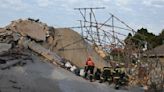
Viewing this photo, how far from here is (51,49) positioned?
2859 cm

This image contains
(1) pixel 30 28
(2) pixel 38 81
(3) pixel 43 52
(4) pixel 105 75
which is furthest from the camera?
(1) pixel 30 28

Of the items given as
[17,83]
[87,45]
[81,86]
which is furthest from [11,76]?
[87,45]

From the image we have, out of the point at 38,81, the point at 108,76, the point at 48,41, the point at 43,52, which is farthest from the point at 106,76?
the point at 38,81

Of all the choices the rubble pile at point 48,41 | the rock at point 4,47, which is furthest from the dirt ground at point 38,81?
the rubble pile at point 48,41

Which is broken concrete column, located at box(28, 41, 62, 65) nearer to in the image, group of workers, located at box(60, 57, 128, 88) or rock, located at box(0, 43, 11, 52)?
group of workers, located at box(60, 57, 128, 88)

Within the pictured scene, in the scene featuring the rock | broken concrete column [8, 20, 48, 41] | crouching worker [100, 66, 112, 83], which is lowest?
crouching worker [100, 66, 112, 83]

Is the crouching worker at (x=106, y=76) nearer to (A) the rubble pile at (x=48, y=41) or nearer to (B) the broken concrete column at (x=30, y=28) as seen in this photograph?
(A) the rubble pile at (x=48, y=41)

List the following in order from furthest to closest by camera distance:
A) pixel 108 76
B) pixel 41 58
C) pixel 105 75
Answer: pixel 105 75 → pixel 108 76 → pixel 41 58

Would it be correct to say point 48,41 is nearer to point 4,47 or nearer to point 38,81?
point 4,47

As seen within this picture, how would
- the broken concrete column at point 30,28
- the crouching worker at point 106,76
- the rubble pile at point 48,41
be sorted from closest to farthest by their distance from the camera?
1. the crouching worker at point 106,76
2. the rubble pile at point 48,41
3. the broken concrete column at point 30,28

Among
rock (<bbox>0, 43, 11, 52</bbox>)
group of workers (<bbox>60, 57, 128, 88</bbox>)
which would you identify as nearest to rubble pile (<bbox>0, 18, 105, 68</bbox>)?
rock (<bbox>0, 43, 11, 52</bbox>)

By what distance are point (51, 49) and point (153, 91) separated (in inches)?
320

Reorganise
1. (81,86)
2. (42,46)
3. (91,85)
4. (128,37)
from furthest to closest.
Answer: (128,37)
(42,46)
(91,85)
(81,86)

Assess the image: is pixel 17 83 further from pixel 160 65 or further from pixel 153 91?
pixel 160 65
